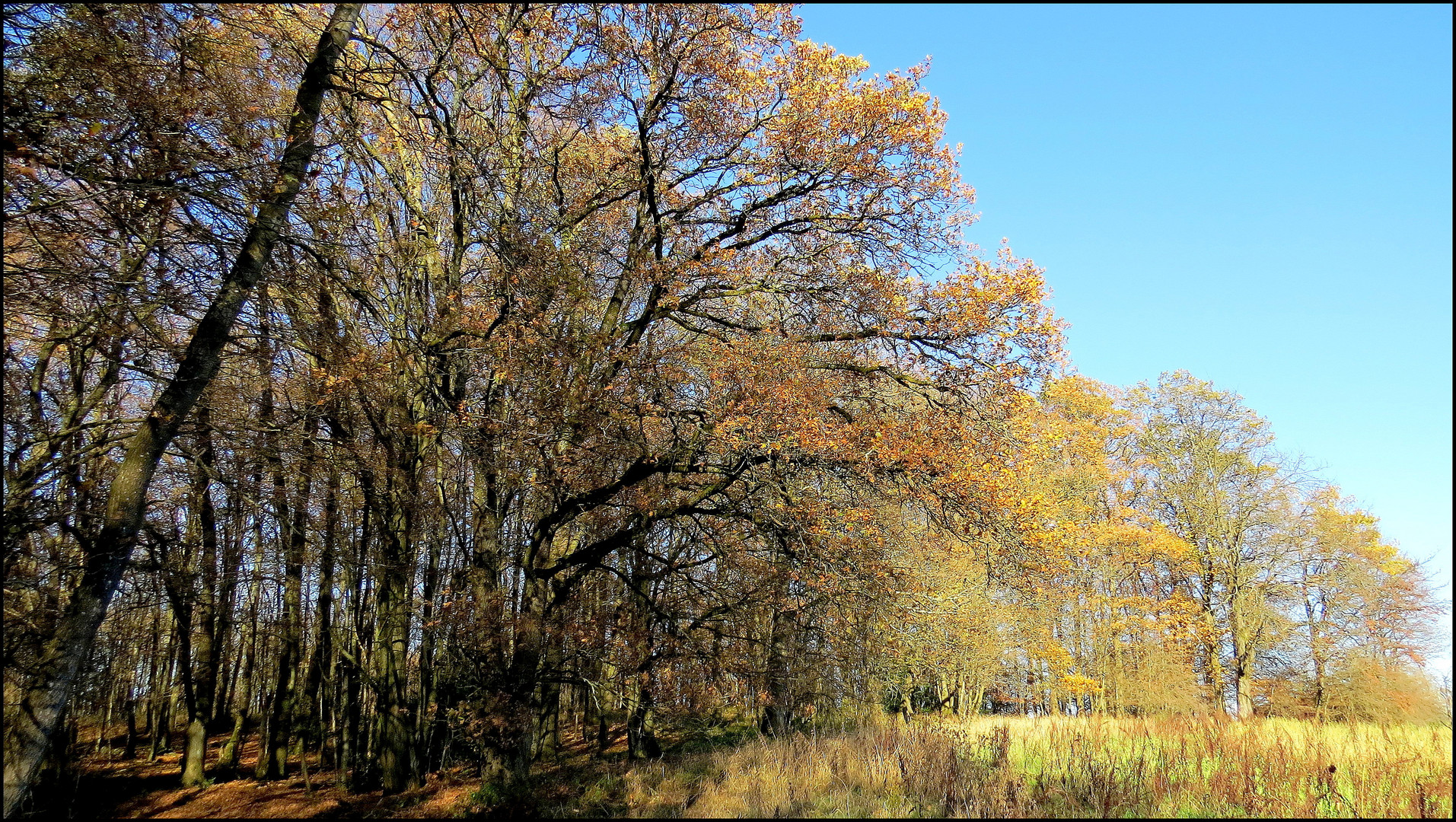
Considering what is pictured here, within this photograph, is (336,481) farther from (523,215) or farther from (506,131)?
(506,131)

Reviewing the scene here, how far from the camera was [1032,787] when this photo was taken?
6859 millimetres

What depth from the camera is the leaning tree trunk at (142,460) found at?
209 inches

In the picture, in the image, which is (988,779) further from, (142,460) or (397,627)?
(397,627)

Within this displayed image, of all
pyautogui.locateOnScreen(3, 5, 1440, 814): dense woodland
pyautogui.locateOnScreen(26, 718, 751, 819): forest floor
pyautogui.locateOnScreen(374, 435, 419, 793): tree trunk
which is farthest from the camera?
pyautogui.locateOnScreen(374, 435, 419, 793): tree trunk

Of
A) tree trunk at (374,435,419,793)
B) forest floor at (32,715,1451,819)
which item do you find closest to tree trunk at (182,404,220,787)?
forest floor at (32,715,1451,819)

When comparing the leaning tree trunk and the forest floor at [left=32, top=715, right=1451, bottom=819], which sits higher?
the leaning tree trunk

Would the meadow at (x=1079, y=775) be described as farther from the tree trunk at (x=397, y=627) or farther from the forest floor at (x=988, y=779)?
the tree trunk at (x=397, y=627)

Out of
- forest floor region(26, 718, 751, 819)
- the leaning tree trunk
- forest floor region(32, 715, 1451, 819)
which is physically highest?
the leaning tree trunk

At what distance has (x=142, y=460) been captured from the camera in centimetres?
591

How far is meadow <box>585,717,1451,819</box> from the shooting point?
6.09m

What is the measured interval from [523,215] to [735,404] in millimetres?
4421

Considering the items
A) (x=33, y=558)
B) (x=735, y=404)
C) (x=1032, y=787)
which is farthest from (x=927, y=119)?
(x=33, y=558)

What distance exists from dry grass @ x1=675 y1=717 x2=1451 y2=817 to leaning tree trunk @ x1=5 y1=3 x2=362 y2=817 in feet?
17.4

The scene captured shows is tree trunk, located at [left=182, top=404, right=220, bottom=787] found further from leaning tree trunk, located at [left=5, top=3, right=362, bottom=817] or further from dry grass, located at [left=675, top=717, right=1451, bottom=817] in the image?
dry grass, located at [left=675, top=717, right=1451, bottom=817]
